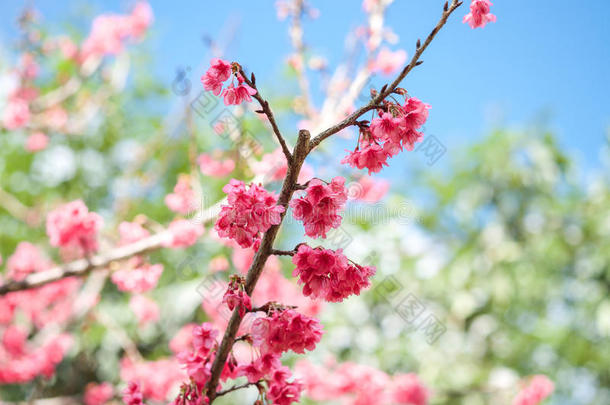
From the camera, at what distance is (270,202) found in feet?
4.56

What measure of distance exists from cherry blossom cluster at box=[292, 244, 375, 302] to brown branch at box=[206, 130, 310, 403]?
10 centimetres

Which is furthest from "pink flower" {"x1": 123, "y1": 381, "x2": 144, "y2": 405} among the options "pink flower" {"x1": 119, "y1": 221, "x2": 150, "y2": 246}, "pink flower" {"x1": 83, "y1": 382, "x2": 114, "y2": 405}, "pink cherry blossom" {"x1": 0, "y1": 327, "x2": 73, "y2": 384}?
"pink flower" {"x1": 83, "y1": 382, "x2": 114, "y2": 405}

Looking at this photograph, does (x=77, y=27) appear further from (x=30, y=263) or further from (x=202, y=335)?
(x=202, y=335)

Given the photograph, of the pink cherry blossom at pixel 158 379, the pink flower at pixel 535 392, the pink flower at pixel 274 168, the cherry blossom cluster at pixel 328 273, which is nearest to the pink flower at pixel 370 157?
the cherry blossom cluster at pixel 328 273

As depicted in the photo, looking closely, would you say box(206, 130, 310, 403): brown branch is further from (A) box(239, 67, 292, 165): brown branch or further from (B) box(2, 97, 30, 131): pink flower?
(B) box(2, 97, 30, 131): pink flower

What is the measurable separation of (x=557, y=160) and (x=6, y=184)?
10.4 m

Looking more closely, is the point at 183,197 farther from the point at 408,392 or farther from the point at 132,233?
the point at 408,392

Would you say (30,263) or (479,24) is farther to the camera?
(30,263)

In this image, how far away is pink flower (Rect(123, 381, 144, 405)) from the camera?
155 centimetres

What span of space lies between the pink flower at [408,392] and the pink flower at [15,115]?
199 inches

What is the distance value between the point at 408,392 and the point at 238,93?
459cm

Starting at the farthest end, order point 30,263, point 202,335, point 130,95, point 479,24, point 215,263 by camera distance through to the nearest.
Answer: point 130,95
point 215,263
point 30,263
point 479,24
point 202,335

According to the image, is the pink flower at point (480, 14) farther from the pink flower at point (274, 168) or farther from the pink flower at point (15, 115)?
the pink flower at point (15, 115)

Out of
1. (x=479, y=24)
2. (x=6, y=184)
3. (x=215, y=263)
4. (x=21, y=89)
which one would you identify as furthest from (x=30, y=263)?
(x=6, y=184)
